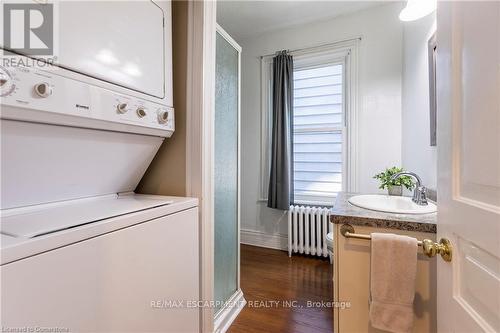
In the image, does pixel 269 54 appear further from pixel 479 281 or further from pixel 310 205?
pixel 479 281

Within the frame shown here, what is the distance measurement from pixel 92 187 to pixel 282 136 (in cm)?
209

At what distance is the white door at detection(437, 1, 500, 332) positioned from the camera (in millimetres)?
509

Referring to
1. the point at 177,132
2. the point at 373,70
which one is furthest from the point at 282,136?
the point at 177,132

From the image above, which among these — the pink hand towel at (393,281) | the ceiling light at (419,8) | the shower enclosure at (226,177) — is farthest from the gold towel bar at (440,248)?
the ceiling light at (419,8)

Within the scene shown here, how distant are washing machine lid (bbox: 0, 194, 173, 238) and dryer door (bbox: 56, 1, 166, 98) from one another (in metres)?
0.47

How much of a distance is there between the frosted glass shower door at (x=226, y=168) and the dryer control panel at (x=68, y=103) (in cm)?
60

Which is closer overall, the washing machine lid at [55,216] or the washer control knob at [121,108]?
the washing machine lid at [55,216]

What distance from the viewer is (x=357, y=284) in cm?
111

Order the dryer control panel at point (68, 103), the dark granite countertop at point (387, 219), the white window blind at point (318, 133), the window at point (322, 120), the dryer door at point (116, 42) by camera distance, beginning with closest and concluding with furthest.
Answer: the dryer control panel at point (68, 103)
the dryer door at point (116, 42)
the dark granite countertop at point (387, 219)
the window at point (322, 120)
the white window blind at point (318, 133)

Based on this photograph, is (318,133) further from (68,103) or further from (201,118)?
(68,103)

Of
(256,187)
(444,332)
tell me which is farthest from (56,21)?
(256,187)

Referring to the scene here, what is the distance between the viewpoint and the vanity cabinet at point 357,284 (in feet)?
3.35

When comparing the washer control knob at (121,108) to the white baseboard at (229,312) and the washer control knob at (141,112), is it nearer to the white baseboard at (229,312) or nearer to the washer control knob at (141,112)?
the washer control knob at (141,112)

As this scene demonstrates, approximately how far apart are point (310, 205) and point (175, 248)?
2.07m
